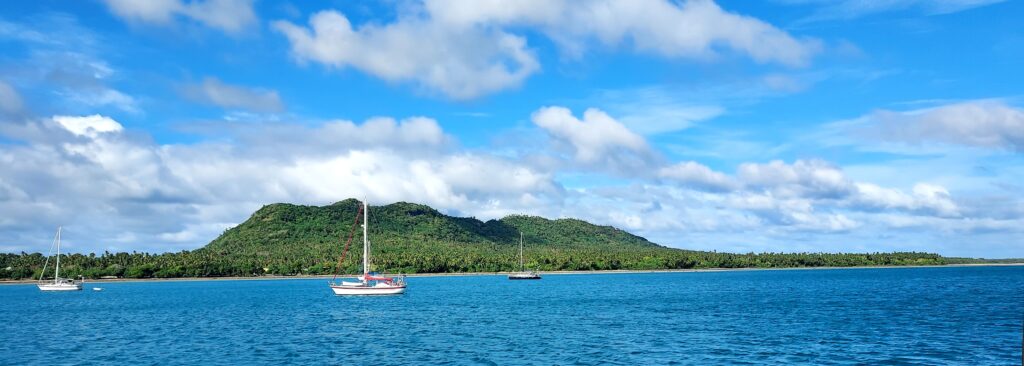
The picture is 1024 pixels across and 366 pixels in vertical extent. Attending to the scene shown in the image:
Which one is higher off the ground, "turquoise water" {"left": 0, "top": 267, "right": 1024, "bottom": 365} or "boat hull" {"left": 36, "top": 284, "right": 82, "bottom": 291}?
"boat hull" {"left": 36, "top": 284, "right": 82, "bottom": 291}

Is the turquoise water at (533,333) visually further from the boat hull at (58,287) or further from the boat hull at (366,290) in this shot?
the boat hull at (58,287)

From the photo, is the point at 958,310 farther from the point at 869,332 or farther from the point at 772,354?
the point at 772,354

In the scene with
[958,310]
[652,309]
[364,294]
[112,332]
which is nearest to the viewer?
[112,332]

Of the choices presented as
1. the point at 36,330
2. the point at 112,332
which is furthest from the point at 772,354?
the point at 36,330

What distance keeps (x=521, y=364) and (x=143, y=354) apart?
25513mm

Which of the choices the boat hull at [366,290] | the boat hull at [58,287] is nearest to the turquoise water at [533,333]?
the boat hull at [366,290]

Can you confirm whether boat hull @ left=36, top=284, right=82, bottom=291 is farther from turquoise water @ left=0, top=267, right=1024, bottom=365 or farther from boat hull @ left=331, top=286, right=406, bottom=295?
boat hull @ left=331, top=286, right=406, bottom=295

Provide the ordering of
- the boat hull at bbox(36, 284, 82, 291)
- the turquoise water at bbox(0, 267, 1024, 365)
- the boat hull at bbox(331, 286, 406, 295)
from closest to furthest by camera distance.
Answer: the turquoise water at bbox(0, 267, 1024, 365), the boat hull at bbox(331, 286, 406, 295), the boat hull at bbox(36, 284, 82, 291)

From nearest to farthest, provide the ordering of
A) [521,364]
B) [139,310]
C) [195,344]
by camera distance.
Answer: [521,364] < [195,344] < [139,310]

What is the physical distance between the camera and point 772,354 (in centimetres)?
4809

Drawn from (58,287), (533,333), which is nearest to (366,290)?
(533,333)

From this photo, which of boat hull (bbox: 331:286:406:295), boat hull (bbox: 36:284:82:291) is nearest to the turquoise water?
boat hull (bbox: 331:286:406:295)

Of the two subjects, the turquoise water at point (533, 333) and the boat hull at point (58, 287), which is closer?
the turquoise water at point (533, 333)

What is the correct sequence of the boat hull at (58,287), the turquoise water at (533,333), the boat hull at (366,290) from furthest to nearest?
1. the boat hull at (58,287)
2. the boat hull at (366,290)
3. the turquoise water at (533,333)
